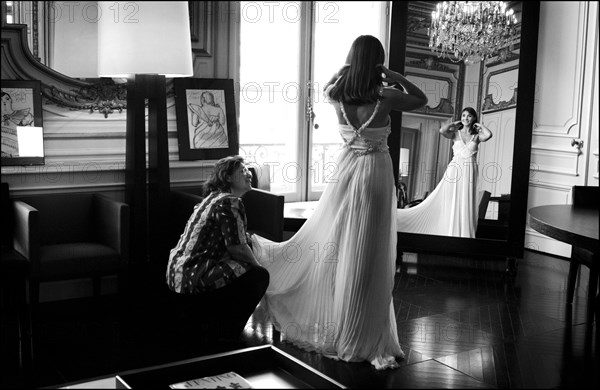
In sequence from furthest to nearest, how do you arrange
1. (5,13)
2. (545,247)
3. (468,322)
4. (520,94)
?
(545,247) < (520,94) < (468,322) < (5,13)

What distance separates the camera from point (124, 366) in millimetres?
3557

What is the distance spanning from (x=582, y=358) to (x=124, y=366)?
242 centimetres

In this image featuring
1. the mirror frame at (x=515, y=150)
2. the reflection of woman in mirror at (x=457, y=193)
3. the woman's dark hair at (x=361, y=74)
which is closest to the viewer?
the woman's dark hair at (x=361, y=74)

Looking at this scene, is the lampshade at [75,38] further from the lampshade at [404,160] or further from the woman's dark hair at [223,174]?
the lampshade at [404,160]

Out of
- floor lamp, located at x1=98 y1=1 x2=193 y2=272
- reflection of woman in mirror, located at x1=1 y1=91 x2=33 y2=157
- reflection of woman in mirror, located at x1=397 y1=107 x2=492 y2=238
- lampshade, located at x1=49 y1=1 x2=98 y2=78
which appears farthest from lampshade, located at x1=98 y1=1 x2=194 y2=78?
reflection of woman in mirror, located at x1=397 y1=107 x2=492 y2=238

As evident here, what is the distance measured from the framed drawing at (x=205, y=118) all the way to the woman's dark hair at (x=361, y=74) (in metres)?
1.60

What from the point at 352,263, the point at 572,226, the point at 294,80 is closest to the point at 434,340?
the point at 352,263

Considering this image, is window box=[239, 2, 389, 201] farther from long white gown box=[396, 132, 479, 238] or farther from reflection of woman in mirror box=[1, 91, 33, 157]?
reflection of woman in mirror box=[1, 91, 33, 157]

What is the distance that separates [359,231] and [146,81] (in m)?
1.65

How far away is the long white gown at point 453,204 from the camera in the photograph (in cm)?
542

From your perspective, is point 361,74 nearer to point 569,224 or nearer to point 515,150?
point 569,224

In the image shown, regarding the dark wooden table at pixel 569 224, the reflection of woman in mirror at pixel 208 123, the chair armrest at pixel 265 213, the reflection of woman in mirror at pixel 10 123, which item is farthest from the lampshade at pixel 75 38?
the dark wooden table at pixel 569 224

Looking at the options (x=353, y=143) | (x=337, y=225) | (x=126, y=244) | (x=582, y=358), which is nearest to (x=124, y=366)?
(x=126, y=244)

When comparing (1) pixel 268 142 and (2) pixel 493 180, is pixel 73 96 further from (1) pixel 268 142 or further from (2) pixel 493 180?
(2) pixel 493 180
